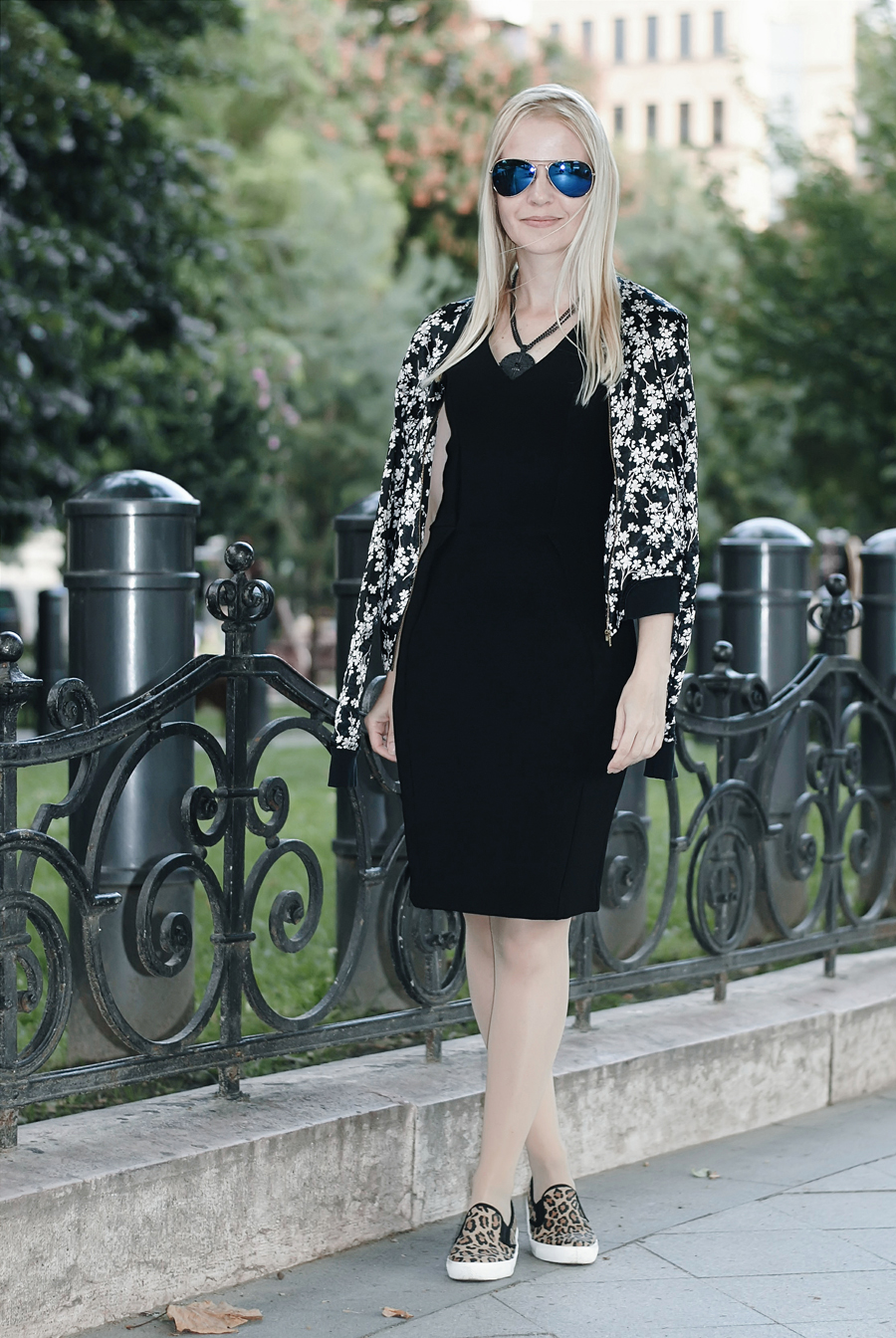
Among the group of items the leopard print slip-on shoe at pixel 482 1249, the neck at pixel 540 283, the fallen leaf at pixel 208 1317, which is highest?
the neck at pixel 540 283

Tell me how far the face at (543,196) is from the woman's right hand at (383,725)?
87 centimetres

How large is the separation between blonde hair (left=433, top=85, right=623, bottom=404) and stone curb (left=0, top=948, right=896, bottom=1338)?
57.8 inches

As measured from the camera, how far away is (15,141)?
44.5ft

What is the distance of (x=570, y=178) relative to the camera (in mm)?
3006

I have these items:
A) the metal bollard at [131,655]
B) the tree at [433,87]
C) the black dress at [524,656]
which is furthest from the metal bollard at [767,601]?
the tree at [433,87]

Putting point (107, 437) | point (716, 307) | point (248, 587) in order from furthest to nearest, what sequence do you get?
point (716, 307) < point (107, 437) < point (248, 587)

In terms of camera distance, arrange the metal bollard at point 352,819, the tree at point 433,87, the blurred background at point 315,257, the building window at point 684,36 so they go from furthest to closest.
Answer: the building window at point 684,36
the tree at point 433,87
the blurred background at point 315,257
the metal bollard at point 352,819

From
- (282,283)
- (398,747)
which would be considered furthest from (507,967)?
(282,283)

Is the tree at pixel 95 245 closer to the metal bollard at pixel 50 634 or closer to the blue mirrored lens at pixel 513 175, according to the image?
the metal bollard at pixel 50 634

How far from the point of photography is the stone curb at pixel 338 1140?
284 cm

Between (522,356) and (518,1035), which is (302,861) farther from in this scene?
(522,356)

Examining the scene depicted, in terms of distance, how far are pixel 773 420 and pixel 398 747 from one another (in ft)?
60.6

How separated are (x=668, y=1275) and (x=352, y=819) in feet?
4.76

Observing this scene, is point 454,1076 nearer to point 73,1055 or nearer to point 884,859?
point 73,1055
